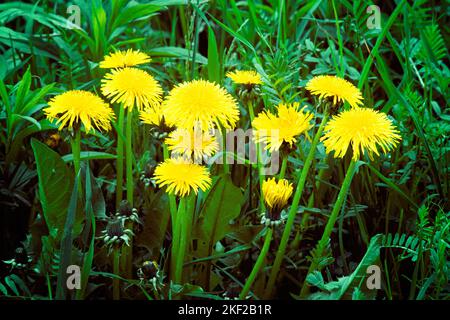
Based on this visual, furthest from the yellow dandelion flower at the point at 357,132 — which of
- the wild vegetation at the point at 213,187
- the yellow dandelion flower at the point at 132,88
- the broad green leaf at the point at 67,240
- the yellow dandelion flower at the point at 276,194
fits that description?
the broad green leaf at the point at 67,240

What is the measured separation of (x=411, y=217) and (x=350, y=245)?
0.52 ft

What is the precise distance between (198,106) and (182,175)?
0.41 ft

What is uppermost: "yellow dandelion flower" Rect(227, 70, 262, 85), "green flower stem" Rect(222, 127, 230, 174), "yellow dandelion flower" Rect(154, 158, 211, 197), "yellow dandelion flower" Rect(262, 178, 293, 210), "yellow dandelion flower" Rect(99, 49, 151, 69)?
"yellow dandelion flower" Rect(99, 49, 151, 69)

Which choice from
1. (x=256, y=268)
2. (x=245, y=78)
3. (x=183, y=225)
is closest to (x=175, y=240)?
(x=183, y=225)

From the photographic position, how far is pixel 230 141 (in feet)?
4.39

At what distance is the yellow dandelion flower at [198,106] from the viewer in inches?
39.2

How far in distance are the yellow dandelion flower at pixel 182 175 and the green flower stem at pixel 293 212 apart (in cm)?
18

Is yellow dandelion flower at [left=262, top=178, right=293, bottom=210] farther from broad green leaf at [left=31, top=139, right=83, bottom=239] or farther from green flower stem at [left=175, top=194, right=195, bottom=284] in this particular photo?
broad green leaf at [left=31, top=139, right=83, bottom=239]

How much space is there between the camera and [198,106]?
1001mm

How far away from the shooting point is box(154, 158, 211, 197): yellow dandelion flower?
3.24 feet

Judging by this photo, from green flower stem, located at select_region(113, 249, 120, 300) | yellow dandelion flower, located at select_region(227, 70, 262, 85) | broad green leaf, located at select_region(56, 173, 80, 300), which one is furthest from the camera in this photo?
yellow dandelion flower, located at select_region(227, 70, 262, 85)

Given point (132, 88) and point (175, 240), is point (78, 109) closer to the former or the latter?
point (132, 88)

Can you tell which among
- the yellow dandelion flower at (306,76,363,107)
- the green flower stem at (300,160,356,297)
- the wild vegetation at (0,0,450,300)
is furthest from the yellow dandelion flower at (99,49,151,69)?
the green flower stem at (300,160,356,297)
